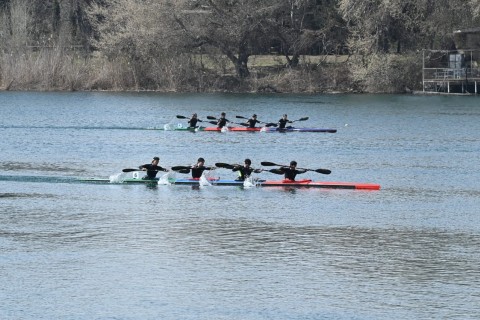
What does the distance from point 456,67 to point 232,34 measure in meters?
17.2

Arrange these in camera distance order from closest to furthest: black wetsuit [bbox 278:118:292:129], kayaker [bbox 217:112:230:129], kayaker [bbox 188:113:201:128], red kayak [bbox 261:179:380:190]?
red kayak [bbox 261:179:380:190] → black wetsuit [bbox 278:118:292:129] → kayaker [bbox 217:112:230:129] → kayaker [bbox 188:113:201:128]

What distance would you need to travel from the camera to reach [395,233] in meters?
30.7

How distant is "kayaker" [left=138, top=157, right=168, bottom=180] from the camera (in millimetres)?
37438

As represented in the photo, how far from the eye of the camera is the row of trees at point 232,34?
3319 inches

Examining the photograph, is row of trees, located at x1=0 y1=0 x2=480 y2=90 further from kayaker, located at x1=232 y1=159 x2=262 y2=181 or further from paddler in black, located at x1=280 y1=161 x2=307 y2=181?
kayaker, located at x1=232 y1=159 x2=262 y2=181

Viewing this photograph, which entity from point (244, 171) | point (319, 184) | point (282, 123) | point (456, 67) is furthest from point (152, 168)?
point (456, 67)

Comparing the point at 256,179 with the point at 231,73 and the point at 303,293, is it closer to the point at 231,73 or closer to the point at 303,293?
the point at 303,293

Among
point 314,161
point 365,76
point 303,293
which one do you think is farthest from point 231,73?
point 303,293

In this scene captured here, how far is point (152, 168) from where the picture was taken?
1480 inches

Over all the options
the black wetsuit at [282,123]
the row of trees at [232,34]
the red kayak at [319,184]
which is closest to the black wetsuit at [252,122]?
the black wetsuit at [282,123]

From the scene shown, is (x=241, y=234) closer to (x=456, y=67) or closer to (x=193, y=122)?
(x=193, y=122)

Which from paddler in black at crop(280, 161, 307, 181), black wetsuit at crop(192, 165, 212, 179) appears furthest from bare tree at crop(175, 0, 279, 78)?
paddler in black at crop(280, 161, 307, 181)

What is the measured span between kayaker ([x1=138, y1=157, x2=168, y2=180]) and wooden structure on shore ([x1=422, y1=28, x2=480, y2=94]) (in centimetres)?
5012

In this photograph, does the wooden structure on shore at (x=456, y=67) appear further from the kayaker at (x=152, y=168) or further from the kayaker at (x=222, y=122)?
the kayaker at (x=152, y=168)
